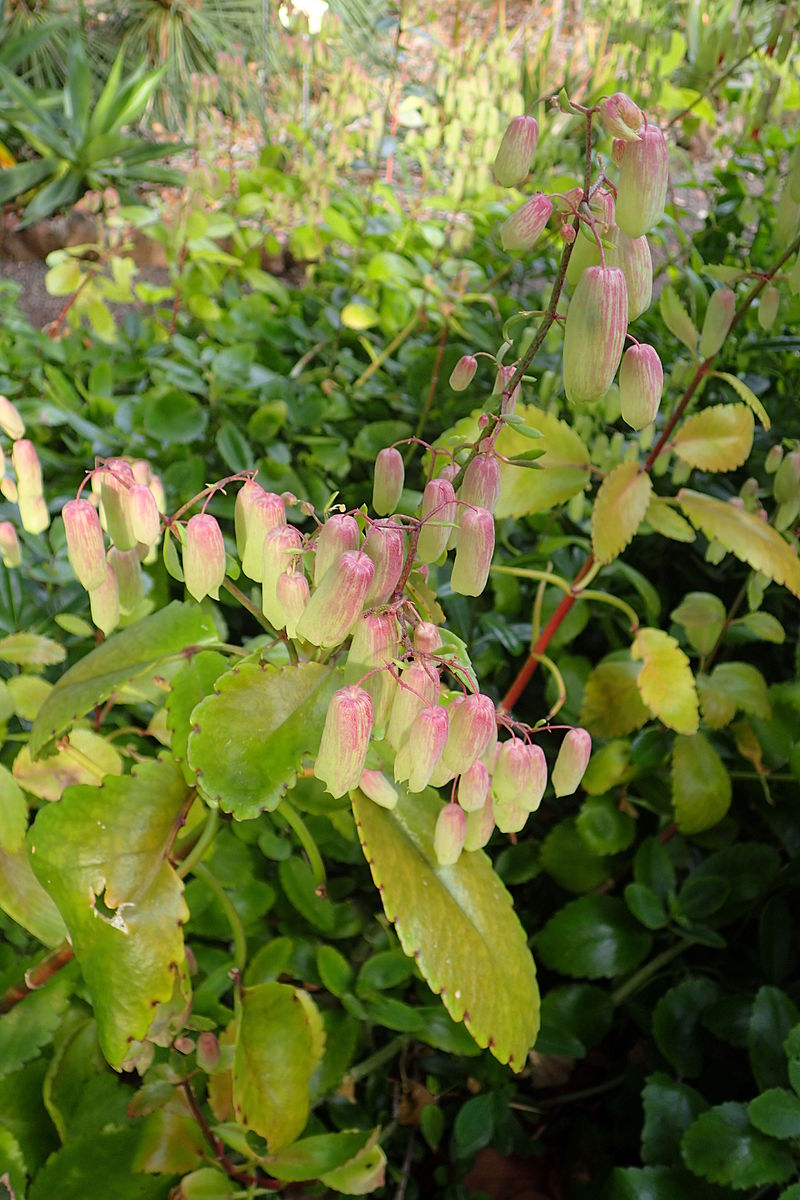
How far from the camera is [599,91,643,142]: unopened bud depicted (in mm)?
338

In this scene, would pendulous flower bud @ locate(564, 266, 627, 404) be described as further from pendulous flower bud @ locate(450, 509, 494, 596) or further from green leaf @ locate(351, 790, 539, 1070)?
green leaf @ locate(351, 790, 539, 1070)

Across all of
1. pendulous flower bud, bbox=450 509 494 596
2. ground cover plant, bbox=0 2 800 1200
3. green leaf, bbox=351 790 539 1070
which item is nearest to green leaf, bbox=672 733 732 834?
ground cover plant, bbox=0 2 800 1200

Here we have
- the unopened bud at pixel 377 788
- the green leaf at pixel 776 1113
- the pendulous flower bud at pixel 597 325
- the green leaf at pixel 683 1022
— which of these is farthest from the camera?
the green leaf at pixel 683 1022

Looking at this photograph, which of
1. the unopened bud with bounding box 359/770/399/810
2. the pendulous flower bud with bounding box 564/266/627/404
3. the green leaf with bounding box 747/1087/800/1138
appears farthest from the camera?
the green leaf with bounding box 747/1087/800/1138

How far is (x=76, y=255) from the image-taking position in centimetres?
113

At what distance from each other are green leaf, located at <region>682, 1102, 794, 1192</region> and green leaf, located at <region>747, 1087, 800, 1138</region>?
0.02 meters

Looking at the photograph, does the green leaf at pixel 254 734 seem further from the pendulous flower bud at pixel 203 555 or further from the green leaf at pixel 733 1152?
the green leaf at pixel 733 1152

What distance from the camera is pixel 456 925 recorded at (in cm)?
43

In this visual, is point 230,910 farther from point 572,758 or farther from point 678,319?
point 678,319

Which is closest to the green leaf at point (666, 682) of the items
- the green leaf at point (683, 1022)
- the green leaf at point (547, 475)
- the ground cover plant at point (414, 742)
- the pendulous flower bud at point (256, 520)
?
the ground cover plant at point (414, 742)

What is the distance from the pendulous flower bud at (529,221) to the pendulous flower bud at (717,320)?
0.25 metres

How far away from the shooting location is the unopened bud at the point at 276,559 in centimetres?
38

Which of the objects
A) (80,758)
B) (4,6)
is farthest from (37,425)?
(4,6)

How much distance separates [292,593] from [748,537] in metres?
0.35
